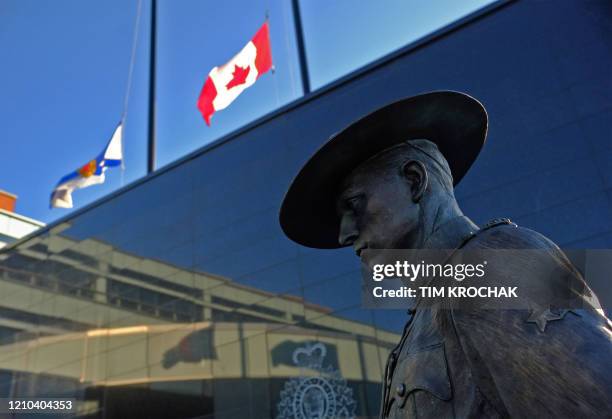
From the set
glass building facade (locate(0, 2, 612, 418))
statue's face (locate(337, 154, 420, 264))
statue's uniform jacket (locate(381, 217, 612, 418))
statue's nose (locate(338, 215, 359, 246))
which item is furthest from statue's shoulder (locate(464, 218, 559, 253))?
glass building facade (locate(0, 2, 612, 418))

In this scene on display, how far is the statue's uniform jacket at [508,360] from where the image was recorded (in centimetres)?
119

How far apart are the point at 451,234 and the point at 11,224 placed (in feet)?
98.9

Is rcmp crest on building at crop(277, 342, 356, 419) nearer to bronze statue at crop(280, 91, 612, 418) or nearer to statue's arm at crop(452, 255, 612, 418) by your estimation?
bronze statue at crop(280, 91, 612, 418)

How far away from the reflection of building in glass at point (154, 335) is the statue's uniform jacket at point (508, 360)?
35.7 ft

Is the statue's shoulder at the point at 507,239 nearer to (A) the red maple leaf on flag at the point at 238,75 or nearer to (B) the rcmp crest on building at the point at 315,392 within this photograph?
(B) the rcmp crest on building at the point at 315,392

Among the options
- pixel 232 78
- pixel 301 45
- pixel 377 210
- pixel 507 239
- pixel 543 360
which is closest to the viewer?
pixel 543 360

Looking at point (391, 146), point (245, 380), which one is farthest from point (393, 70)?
point (391, 146)

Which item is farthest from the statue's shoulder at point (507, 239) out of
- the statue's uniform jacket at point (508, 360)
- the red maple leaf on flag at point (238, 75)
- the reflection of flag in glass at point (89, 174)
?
the reflection of flag in glass at point (89, 174)

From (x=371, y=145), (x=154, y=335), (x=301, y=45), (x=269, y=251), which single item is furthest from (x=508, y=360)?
(x=301, y=45)

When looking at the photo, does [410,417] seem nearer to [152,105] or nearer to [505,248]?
[505,248]

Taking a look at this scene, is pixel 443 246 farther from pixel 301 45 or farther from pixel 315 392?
pixel 301 45

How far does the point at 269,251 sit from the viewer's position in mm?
15125

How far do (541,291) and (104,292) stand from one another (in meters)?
18.4

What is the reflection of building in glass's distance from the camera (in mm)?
13117
